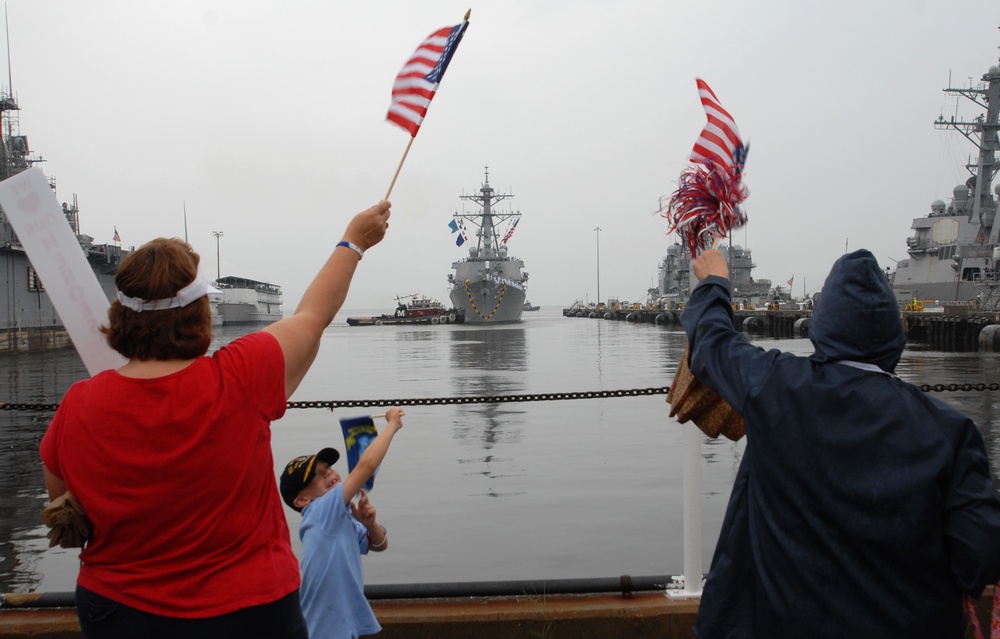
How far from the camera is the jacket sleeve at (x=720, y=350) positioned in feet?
7.38

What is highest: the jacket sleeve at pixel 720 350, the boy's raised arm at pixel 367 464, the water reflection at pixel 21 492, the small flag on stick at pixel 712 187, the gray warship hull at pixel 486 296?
the gray warship hull at pixel 486 296

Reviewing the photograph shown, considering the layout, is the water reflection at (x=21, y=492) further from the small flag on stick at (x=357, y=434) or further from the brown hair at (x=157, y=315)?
the brown hair at (x=157, y=315)

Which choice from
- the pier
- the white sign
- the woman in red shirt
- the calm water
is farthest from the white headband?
the pier

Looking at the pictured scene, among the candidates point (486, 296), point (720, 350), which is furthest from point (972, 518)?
point (486, 296)

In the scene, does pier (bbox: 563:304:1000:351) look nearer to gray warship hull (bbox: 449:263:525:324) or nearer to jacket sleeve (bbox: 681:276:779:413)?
jacket sleeve (bbox: 681:276:779:413)

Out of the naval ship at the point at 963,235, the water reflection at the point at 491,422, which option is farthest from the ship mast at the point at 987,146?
the water reflection at the point at 491,422

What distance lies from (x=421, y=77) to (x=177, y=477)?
75.8 inches

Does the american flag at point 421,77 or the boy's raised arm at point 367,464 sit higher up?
the american flag at point 421,77

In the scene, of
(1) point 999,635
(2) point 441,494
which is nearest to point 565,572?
(2) point 441,494

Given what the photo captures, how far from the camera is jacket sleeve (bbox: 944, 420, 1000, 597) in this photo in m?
1.96

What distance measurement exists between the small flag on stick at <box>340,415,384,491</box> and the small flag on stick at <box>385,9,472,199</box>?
116 cm

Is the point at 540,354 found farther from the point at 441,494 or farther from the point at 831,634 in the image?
the point at 831,634

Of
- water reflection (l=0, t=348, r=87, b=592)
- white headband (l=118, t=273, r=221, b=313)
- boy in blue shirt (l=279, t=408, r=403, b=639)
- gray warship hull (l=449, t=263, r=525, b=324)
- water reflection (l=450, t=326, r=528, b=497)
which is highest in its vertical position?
gray warship hull (l=449, t=263, r=525, b=324)

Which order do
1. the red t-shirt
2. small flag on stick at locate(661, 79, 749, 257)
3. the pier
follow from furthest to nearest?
1. the pier
2. small flag on stick at locate(661, 79, 749, 257)
3. the red t-shirt
